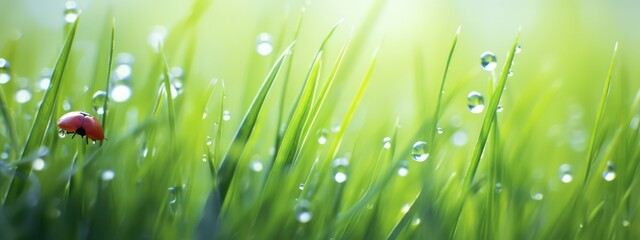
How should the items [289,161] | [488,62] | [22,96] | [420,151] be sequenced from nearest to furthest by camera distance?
[289,161] < [420,151] < [488,62] < [22,96]

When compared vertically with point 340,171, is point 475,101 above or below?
above

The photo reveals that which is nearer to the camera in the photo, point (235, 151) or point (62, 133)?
point (235, 151)

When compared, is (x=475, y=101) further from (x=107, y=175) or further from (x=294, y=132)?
(x=107, y=175)

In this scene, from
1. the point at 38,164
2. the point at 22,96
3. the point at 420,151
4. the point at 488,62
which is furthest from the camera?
the point at 22,96

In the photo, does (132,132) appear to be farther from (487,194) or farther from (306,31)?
(306,31)

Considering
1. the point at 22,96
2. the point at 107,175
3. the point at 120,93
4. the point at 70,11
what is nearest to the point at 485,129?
the point at 107,175

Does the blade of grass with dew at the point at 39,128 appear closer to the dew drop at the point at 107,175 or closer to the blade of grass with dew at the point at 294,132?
the dew drop at the point at 107,175

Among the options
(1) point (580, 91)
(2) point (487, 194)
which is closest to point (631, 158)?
(2) point (487, 194)
